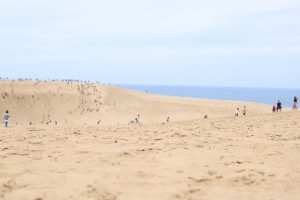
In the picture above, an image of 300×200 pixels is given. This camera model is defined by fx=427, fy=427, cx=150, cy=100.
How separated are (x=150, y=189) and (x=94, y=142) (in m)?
4.79

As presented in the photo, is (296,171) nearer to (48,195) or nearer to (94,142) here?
(48,195)

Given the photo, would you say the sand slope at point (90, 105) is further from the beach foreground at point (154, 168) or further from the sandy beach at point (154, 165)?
the beach foreground at point (154, 168)

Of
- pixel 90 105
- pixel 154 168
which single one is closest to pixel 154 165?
pixel 154 168

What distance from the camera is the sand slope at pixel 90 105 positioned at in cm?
4256

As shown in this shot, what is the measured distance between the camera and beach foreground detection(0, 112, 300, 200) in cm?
622

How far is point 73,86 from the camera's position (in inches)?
2003

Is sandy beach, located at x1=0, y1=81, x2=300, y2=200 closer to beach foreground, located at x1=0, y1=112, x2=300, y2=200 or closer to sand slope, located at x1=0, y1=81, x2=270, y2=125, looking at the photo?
beach foreground, located at x1=0, y1=112, x2=300, y2=200

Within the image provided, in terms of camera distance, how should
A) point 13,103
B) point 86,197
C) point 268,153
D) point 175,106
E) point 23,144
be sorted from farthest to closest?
point 175,106 → point 13,103 → point 23,144 → point 268,153 → point 86,197

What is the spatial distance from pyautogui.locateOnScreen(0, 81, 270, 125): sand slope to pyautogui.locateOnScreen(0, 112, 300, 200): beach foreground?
30.2 meters

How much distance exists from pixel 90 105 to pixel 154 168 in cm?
3980

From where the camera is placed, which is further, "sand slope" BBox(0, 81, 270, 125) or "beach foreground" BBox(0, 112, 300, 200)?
"sand slope" BBox(0, 81, 270, 125)

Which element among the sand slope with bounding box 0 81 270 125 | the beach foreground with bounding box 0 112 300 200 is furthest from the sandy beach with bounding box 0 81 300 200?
the sand slope with bounding box 0 81 270 125

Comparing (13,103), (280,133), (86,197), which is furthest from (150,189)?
(13,103)

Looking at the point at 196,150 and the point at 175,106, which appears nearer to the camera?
the point at 196,150
